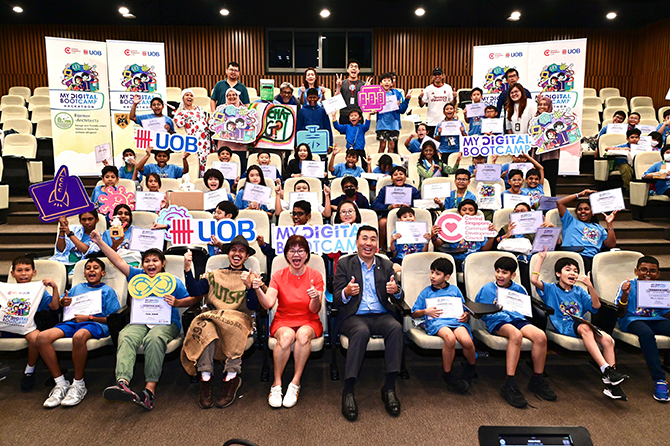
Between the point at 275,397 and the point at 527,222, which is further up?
the point at 527,222

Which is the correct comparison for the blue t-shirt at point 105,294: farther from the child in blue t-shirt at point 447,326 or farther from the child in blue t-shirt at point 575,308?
the child in blue t-shirt at point 575,308

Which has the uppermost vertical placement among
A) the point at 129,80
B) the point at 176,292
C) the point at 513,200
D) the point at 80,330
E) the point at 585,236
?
the point at 129,80

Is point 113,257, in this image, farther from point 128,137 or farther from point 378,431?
point 128,137

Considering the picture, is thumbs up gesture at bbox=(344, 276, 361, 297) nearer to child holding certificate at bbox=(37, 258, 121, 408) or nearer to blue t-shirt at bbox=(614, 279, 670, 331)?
child holding certificate at bbox=(37, 258, 121, 408)

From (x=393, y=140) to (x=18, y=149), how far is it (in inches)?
251

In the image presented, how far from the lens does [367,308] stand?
357 cm

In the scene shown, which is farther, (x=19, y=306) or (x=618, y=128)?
(x=618, y=128)

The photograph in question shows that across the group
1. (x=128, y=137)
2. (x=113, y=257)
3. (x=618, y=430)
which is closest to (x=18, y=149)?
(x=128, y=137)

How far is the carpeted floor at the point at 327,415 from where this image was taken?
2820 mm

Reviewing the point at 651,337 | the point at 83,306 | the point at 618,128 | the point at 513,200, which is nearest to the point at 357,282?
the point at 83,306

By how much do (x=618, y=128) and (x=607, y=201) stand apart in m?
4.27

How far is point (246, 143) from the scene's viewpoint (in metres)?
6.35

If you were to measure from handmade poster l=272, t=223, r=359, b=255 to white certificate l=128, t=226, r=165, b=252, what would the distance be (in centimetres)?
99

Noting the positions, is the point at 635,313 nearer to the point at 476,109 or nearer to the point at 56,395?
the point at 476,109
